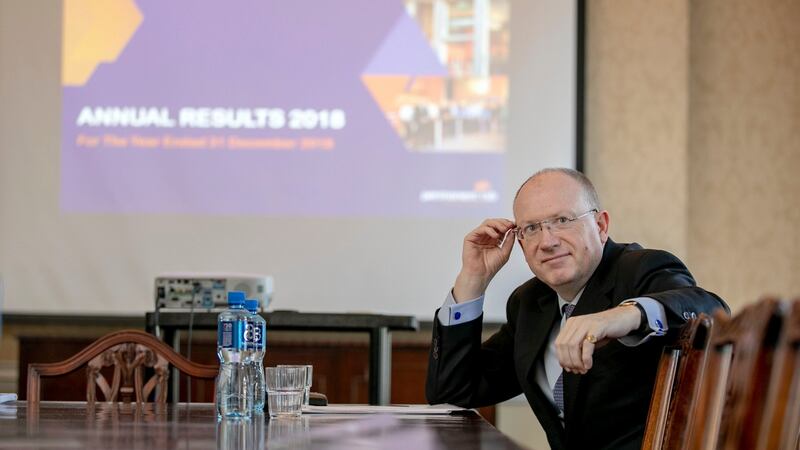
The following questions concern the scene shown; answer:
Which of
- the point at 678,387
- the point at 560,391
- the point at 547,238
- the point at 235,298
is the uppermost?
the point at 547,238

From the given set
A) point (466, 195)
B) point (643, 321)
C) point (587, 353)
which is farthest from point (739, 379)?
point (466, 195)

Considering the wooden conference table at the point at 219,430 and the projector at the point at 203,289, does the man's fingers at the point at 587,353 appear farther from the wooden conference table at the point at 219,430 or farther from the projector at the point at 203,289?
the projector at the point at 203,289

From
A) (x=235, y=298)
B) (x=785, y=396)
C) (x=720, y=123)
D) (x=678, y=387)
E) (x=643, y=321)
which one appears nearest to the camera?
(x=785, y=396)

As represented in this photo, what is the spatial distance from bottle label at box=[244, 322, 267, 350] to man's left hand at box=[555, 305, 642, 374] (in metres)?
0.70

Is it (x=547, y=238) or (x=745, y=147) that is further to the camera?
(x=745, y=147)

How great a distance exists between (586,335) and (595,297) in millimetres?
528

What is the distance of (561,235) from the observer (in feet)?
7.82

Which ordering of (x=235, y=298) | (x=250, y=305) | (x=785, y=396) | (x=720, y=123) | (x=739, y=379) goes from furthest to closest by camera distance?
(x=720, y=123) < (x=250, y=305) < (x=235, y=298) < (x=739, y=379) < (x=785, y=396)

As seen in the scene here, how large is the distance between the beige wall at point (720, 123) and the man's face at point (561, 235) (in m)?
2.66

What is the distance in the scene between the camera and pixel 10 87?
5.03 metres

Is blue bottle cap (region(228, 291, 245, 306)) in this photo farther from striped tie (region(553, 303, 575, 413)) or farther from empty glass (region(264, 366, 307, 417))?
striped tie (region(553, 303, 575, 413))

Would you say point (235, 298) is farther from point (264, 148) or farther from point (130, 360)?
point (264, 148)

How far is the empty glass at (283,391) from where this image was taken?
2082mm

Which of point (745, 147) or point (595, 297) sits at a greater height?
point (745, 147)
